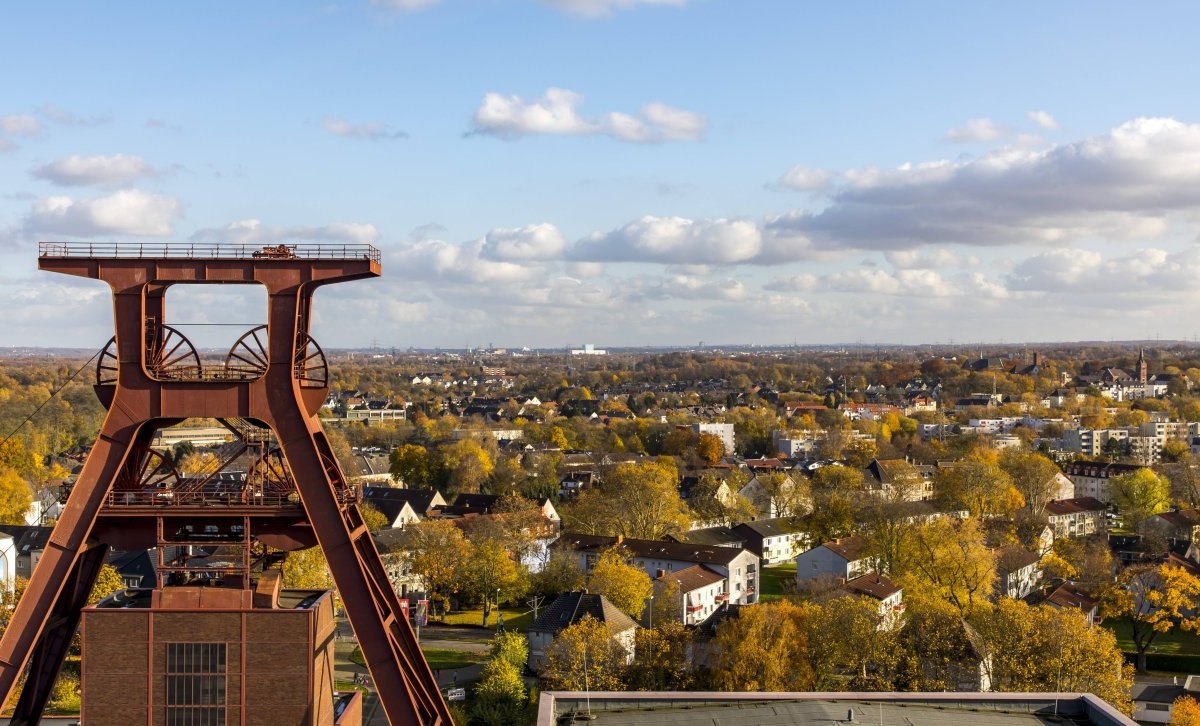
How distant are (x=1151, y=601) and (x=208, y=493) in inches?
1899

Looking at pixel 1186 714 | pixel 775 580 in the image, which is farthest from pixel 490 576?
pixel 1186 714

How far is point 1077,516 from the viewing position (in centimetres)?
8594

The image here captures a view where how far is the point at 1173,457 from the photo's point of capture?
114 metres

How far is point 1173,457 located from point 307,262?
372 ft

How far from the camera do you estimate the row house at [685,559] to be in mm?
62031

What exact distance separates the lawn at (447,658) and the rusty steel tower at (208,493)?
29.0 meters

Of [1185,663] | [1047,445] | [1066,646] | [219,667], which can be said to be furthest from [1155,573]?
[1047,445]

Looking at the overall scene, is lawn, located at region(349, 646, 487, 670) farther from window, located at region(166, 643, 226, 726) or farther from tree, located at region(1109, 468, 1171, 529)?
tree, located at region(1109, 468, 1171, 529)

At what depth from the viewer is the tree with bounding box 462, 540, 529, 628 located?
58.7m

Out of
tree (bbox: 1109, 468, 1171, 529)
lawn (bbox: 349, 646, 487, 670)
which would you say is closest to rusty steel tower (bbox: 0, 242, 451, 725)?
lawn (bbox: 349, 646, 487, 670)

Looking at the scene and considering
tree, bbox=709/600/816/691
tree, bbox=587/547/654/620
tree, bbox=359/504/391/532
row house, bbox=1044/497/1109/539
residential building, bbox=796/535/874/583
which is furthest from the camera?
row house, bbox=1044/497/1109/539

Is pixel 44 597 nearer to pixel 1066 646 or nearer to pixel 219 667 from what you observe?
pixel 219 667

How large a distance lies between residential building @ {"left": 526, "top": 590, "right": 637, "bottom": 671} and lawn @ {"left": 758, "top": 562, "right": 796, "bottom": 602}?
58.2ft

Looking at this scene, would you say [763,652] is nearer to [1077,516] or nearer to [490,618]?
[490,618]
